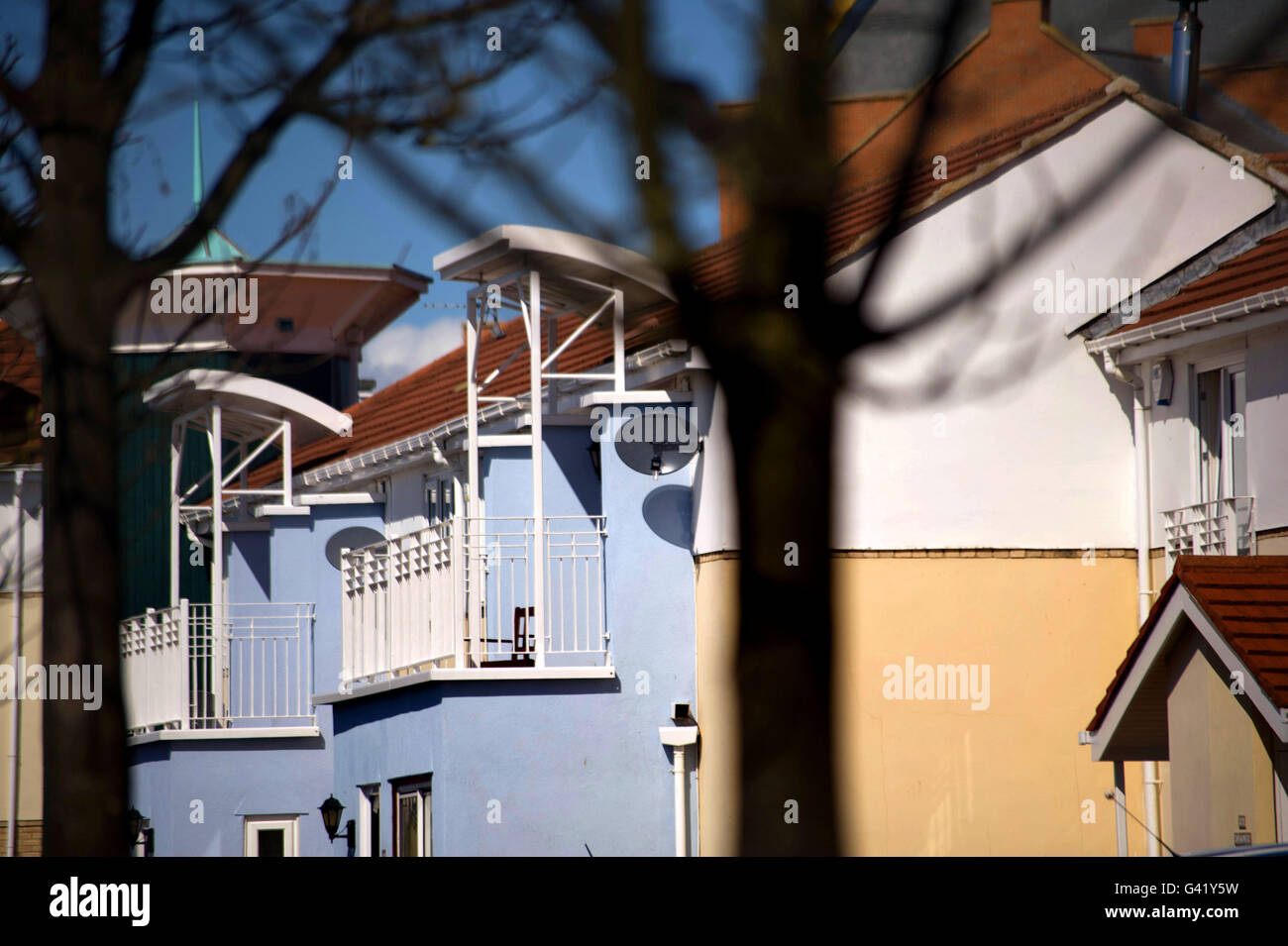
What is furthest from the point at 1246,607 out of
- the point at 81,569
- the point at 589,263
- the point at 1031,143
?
the point at 81,569

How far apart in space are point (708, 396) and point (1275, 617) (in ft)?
17.4

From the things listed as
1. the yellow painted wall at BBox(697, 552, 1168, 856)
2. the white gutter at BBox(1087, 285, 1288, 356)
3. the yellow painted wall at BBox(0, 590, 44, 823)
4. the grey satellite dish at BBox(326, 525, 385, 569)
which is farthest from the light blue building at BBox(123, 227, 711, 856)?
the white gutter at BBox(1087, 285, 1288, 356)

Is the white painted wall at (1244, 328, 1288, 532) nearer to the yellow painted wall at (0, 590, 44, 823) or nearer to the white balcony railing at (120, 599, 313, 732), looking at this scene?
the white balcony railing at (120, 599, 313, 732)

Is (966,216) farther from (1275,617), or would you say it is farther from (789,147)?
(789,147)

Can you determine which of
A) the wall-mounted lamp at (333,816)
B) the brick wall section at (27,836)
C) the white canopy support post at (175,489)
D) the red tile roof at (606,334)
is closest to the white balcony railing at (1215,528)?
the red tile roof at (606,334)

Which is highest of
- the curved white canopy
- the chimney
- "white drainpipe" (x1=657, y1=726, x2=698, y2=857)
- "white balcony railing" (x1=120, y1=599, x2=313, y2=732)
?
the chimney

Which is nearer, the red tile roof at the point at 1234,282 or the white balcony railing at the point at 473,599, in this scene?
the red tile roof at the point at 1234,282

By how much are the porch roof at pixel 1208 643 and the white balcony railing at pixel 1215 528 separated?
1.60 m

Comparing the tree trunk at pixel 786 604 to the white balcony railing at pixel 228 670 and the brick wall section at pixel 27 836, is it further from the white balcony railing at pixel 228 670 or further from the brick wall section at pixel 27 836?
the brick wall section at pixel 27 836

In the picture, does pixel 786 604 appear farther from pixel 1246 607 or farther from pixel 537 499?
pixel 537 499

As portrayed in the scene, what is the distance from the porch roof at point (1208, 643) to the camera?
35.5 feet

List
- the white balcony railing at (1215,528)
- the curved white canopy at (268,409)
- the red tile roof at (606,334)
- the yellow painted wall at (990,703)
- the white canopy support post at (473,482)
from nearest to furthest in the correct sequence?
the red tile roof at (606,334) → the white balcony railing at (1215,528) → the white canopy support post at (473,482) → the yellow painted wall at (990,703) → the curved white canopy at (268,409)

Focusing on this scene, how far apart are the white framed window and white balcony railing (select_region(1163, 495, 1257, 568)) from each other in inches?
411

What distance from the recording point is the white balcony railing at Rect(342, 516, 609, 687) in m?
14.8
